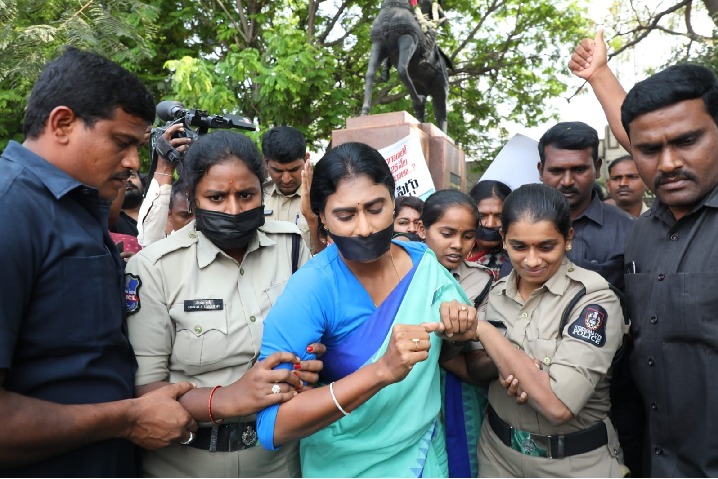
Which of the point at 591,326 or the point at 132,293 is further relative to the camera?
the point at 591,326

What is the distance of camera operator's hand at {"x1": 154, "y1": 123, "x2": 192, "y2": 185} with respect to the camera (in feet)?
11.1

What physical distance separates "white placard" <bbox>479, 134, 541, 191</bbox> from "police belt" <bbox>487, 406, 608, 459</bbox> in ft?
6.44

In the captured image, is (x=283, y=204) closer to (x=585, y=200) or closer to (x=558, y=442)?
(x=585, y=200)

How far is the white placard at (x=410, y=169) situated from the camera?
558cm

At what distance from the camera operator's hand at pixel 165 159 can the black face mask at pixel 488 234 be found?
1.75 meters

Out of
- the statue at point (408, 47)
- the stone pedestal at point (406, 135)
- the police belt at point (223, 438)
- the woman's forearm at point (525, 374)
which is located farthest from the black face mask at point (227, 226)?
the statue at point (408, 47)

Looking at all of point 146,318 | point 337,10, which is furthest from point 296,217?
point 337,10

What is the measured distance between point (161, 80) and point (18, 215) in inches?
419

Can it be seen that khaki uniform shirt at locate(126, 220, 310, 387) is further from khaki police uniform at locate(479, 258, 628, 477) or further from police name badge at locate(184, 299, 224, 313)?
khaki police uniform at locate(479, 258, 628, 477)

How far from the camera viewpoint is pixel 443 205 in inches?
126

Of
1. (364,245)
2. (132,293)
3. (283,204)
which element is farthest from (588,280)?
(283,204)

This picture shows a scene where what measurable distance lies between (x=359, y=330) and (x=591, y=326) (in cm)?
86

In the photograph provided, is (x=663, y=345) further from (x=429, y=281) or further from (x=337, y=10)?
(x=337, y=10)

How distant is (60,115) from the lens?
1755 mm
